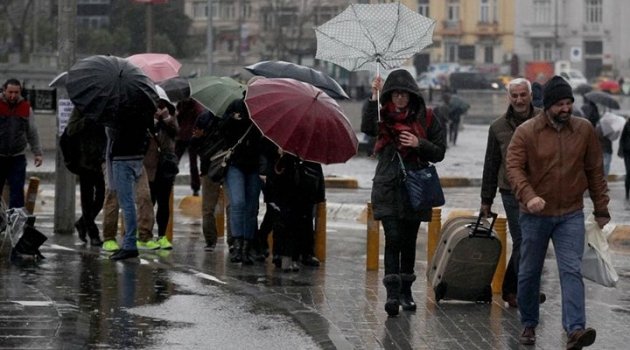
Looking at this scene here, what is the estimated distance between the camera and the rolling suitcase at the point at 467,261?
39.1 feet

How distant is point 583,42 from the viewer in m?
107

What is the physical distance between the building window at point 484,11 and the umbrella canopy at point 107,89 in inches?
3593

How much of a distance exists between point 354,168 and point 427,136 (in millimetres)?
23641

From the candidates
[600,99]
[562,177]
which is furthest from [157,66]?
[600,99]

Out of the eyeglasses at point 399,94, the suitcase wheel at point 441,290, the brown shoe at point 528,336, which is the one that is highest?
the eyeglasses at point 399,94

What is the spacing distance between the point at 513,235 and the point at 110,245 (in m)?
4.91

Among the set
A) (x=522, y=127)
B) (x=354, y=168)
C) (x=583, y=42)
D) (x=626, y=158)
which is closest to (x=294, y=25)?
(x=354, y=168)

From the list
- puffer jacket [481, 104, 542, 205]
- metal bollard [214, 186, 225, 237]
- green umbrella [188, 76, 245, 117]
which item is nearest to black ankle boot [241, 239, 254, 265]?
green umbrella [188, 76, 245, 117]

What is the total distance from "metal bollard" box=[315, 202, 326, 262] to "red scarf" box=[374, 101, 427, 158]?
3631 mm

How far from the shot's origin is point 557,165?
33.5 feet

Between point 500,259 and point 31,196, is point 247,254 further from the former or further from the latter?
point 31,196

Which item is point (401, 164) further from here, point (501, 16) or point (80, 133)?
point (501, 16)

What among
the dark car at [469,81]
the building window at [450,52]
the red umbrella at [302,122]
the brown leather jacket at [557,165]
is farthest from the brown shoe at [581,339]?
the building window at [450,52]

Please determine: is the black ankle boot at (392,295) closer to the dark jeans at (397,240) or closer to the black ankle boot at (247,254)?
the dark jeans at (397,240)
